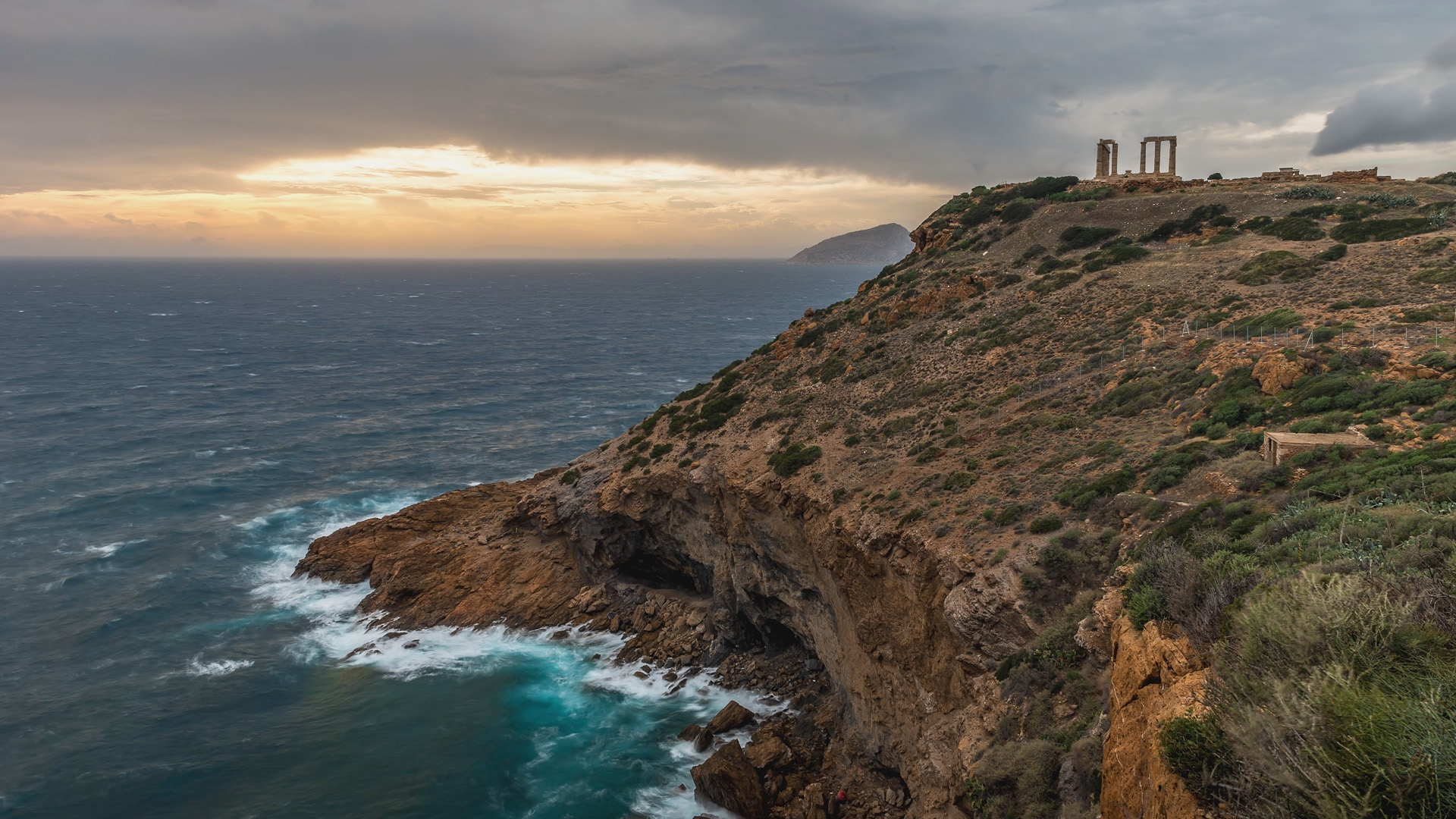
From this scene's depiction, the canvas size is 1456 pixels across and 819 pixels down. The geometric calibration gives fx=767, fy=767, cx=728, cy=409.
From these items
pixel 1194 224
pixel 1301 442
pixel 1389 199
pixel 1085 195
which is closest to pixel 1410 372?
pixel 1301 442

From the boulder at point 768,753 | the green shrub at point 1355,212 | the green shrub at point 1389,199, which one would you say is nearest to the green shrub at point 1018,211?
the green shrub at point 1355,212

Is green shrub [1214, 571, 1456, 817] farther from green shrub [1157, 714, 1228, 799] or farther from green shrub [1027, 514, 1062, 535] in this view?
green shrub [1027, 514, 1062, 535]

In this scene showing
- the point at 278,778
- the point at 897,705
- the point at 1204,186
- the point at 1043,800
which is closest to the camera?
the point at 1043,800

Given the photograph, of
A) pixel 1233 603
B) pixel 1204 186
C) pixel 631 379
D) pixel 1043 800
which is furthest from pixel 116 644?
pixel 1204 186

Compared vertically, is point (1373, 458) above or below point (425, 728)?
above

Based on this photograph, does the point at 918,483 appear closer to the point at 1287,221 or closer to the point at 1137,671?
the point at 1137,671

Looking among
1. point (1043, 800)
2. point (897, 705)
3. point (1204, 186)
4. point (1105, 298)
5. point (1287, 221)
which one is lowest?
point (897, 705)

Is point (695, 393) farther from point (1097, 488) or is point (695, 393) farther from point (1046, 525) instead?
point (1097, 488)
